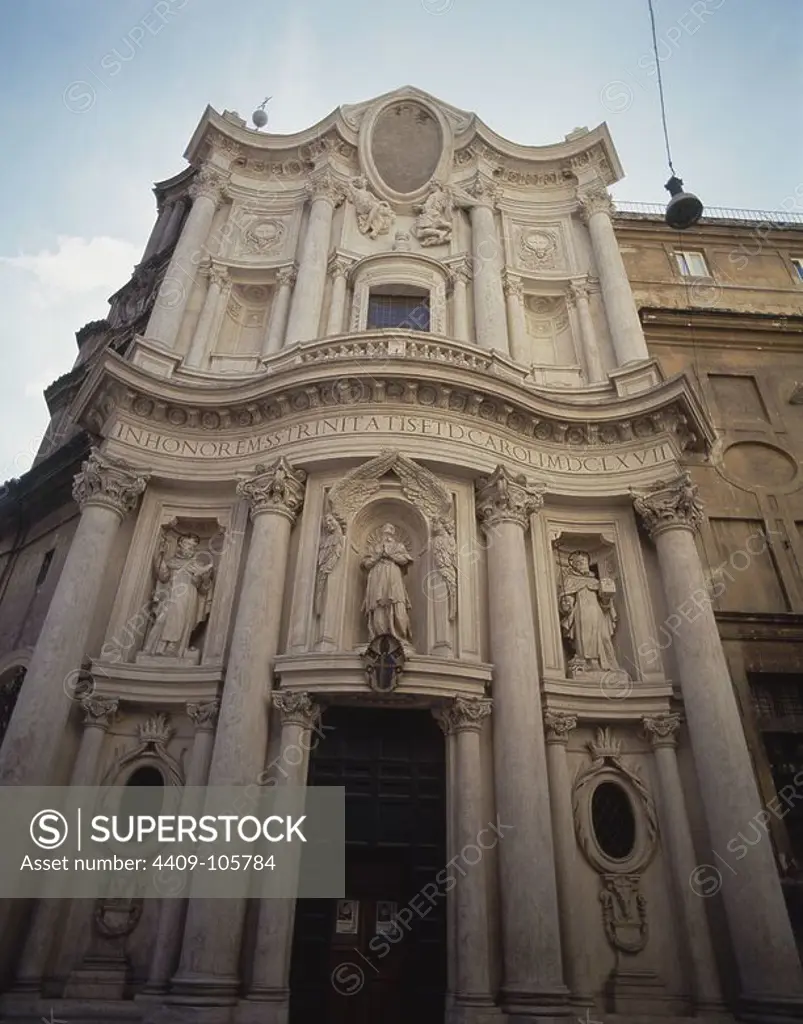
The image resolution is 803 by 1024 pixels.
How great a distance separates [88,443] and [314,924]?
11201mm

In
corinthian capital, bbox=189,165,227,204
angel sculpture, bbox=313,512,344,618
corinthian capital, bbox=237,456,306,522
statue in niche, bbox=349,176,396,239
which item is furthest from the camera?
corinthian capital, bbox=189,165,227,204

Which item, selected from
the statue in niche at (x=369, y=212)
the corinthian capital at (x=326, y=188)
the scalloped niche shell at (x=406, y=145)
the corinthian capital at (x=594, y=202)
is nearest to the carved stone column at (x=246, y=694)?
the statue in niche at (x=369, y=212)

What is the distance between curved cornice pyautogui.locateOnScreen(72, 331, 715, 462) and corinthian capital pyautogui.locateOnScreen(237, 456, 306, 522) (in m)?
1.26

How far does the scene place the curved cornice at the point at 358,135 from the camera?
2011 cm

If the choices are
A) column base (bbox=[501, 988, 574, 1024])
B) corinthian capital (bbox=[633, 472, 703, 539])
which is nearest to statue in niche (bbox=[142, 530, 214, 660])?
column base (bbox=[501, 988, 574, 1024])

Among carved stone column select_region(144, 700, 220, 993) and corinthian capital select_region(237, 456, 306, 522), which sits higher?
corinthian capital select_region(237, 456, 306, 522)

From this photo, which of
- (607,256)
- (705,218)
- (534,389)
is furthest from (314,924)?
(705,218)

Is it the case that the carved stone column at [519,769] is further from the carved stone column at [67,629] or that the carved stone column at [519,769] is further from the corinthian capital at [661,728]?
the carved stone column at [67,629]

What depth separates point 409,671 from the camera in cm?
1096

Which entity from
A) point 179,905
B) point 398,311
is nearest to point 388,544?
point 179,905

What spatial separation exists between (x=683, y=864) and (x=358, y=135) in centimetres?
1944

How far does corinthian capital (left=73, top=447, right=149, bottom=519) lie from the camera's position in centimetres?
1280

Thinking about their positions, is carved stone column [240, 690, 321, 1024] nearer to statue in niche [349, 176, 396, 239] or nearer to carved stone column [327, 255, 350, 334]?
carved stone column [327, 255, 350, 334]

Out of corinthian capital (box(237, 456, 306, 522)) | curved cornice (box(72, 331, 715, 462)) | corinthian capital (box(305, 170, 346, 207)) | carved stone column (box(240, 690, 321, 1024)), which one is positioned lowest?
carved stone column (box(240, 690, 321, 1024))
